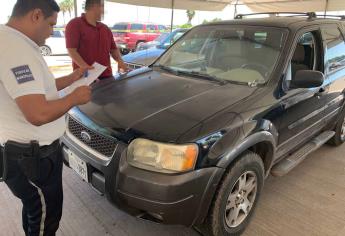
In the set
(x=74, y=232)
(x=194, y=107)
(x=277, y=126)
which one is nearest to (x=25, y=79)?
(x=194, y=107)

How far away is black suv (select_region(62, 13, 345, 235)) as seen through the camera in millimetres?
1874

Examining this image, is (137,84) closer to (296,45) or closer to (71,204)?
(71,204)

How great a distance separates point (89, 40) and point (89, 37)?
1.2 inches

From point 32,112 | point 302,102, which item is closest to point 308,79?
point 302,102

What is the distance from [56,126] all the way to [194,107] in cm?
96

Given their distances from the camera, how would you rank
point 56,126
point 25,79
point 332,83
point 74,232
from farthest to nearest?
point 332,83, point 74,232, point 56,126, point 25,79

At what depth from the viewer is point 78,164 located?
2242 millimetres

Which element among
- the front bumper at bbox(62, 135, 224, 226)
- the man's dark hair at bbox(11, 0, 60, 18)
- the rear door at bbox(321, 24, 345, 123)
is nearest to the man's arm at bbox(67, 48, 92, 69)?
the front bumper at bbox(62, 135, 224, 226)

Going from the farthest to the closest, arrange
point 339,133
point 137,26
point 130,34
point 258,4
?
1. point 137,26
2. point 130,34
3. point 258,4
4. point 339,133

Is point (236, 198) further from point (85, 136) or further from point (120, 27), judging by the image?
point (120, 27)

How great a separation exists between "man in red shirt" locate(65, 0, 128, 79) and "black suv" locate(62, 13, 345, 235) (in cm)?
60

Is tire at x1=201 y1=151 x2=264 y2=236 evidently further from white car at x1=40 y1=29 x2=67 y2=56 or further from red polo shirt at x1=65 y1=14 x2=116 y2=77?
white car at x1=40 y1=29 x2=67 y2=56

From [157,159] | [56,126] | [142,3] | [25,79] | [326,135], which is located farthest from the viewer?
[142,3]

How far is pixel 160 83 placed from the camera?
108 inches
